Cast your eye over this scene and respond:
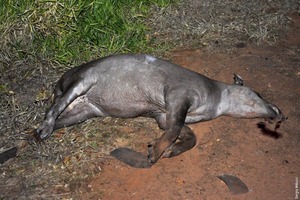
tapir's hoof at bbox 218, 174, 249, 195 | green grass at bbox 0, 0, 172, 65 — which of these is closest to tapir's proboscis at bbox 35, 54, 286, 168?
tapir's hoof at bbox 218, 174, 249, 195

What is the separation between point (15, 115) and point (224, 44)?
3179 millimetres

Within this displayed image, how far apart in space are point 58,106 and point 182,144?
55.1 inches

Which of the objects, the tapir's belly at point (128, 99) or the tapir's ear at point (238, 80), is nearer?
the tapir's belly at point (128, 99)

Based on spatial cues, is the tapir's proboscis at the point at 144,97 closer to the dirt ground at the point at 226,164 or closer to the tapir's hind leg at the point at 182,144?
the tapir's hind leg at the point at 182,144

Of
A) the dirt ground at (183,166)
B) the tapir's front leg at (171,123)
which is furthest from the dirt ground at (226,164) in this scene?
the tapir's front leg at (171,123)

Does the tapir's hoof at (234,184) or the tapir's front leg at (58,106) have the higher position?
the tapir's front leg at (58,106)

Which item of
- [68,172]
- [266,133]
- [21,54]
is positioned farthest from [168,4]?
[68,172]

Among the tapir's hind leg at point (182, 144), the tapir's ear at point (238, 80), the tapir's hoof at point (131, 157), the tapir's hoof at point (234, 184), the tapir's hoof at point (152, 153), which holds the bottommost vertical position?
the tapir's hoof at point (131, 157)

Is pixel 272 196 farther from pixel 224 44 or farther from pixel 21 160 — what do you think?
pixel 224 44

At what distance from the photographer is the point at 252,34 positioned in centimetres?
662

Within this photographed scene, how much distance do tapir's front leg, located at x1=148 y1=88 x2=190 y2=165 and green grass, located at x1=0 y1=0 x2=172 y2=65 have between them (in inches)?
69.6

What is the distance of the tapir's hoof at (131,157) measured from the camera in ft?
14.5

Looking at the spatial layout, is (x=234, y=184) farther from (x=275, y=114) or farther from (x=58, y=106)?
(x=58, y=106)

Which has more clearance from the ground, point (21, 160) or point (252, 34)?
point (252, 34)
